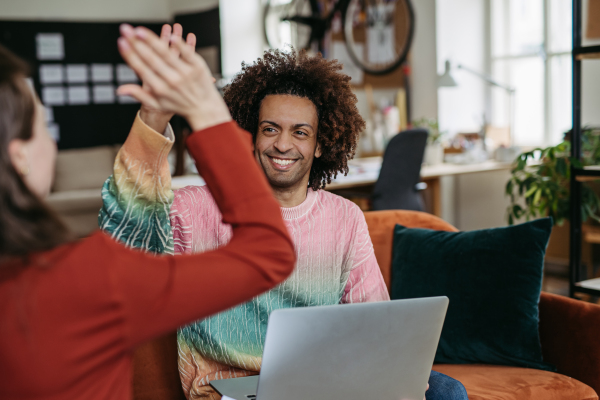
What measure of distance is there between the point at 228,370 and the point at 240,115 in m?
0.63

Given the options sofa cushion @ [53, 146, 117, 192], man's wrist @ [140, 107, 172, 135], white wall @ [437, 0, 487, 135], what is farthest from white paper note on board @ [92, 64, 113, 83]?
man's wrist @ [140, 107, 172, 135]

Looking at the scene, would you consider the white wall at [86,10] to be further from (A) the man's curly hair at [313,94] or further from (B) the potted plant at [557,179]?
(A) the man's curly hair at [313,94]

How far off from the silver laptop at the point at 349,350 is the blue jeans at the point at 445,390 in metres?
0.32

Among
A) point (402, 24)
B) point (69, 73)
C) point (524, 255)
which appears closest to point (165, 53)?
point (524, 255)

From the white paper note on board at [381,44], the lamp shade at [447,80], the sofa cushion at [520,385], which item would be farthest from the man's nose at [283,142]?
the white paper note on board at [381,44]

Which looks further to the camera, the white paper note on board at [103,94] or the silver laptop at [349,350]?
the white paper note on board at [103,94]

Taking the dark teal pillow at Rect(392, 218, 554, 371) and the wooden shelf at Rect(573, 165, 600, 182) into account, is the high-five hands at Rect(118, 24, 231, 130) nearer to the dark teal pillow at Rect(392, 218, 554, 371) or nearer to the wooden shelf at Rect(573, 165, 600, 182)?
the dark teal pillow at Rect(392, 218, 554, 371)

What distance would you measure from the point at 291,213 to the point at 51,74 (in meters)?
5.49

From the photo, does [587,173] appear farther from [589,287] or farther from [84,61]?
[84,61]

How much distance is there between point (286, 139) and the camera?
1.44 m

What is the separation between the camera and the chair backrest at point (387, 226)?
1.92 meters

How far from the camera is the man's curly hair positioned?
1.49m

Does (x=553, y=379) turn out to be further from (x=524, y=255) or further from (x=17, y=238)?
(x=17, y=238)

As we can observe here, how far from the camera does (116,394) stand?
23.3 inches
